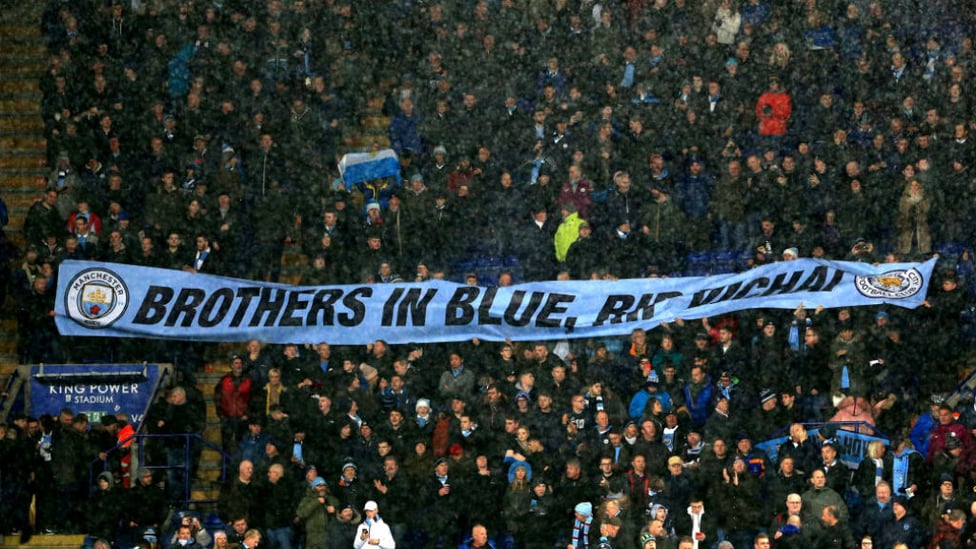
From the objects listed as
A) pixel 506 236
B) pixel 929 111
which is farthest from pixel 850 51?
pixel 506 236

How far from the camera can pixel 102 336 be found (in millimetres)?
25031

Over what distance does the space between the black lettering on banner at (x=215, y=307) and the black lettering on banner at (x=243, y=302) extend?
0.11m

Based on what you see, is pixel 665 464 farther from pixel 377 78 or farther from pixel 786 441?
pixel 377 78

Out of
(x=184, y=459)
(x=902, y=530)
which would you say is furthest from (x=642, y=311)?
(x=184, y=459)

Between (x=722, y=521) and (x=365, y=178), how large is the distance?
7.82 meters

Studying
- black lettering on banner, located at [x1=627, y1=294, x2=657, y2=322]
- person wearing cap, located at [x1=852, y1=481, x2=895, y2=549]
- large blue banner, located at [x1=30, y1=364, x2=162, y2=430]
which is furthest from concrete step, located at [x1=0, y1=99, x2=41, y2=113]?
person wearing cap, located at [x1=852, y1=481, x2=895, y2=549]

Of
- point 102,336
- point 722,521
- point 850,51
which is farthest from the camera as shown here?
point 850,51

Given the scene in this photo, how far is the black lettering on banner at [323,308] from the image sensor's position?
25094 mm

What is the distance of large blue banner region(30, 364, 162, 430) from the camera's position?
2442cm

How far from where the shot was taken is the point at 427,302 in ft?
82.6

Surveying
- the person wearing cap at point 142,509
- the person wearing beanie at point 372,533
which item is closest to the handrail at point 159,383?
the person wearing cap at point 142,509

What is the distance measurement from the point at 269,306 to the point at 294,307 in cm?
31

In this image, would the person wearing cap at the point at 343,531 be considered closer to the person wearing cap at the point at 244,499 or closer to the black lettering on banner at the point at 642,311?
the person wearing cap at the point at 244,499

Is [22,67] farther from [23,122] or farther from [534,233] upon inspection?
[534,233]
